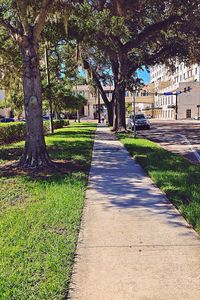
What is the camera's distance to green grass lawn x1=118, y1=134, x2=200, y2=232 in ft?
19.2

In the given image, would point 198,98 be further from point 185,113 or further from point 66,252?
point 66,252

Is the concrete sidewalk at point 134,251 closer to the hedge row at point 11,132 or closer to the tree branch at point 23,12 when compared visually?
Answer: the tree branch at point 23,12

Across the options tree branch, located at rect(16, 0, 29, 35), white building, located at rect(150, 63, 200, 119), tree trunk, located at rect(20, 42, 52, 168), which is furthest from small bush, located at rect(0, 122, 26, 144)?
white building, located at rect(150, 63, 200, 119)

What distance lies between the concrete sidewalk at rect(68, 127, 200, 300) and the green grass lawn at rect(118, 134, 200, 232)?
0.16m

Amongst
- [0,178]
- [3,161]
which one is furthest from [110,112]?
[0,178]

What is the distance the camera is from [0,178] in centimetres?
871

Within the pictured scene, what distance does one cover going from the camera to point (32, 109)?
1010 centimetres

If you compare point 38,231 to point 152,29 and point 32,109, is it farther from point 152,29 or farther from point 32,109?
point 152,29

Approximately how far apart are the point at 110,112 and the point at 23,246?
34.7m

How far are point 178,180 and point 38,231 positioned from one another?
13.4 ft

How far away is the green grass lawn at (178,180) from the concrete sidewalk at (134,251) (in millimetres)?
164

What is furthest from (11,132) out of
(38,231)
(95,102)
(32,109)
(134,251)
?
(95,102)

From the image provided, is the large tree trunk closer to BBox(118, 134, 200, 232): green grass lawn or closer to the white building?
BBox(118, 134, 200, 232): green grass lawn

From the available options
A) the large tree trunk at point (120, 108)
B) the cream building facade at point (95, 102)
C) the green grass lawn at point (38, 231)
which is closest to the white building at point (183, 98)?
the cream building facade at point (95, 102)
